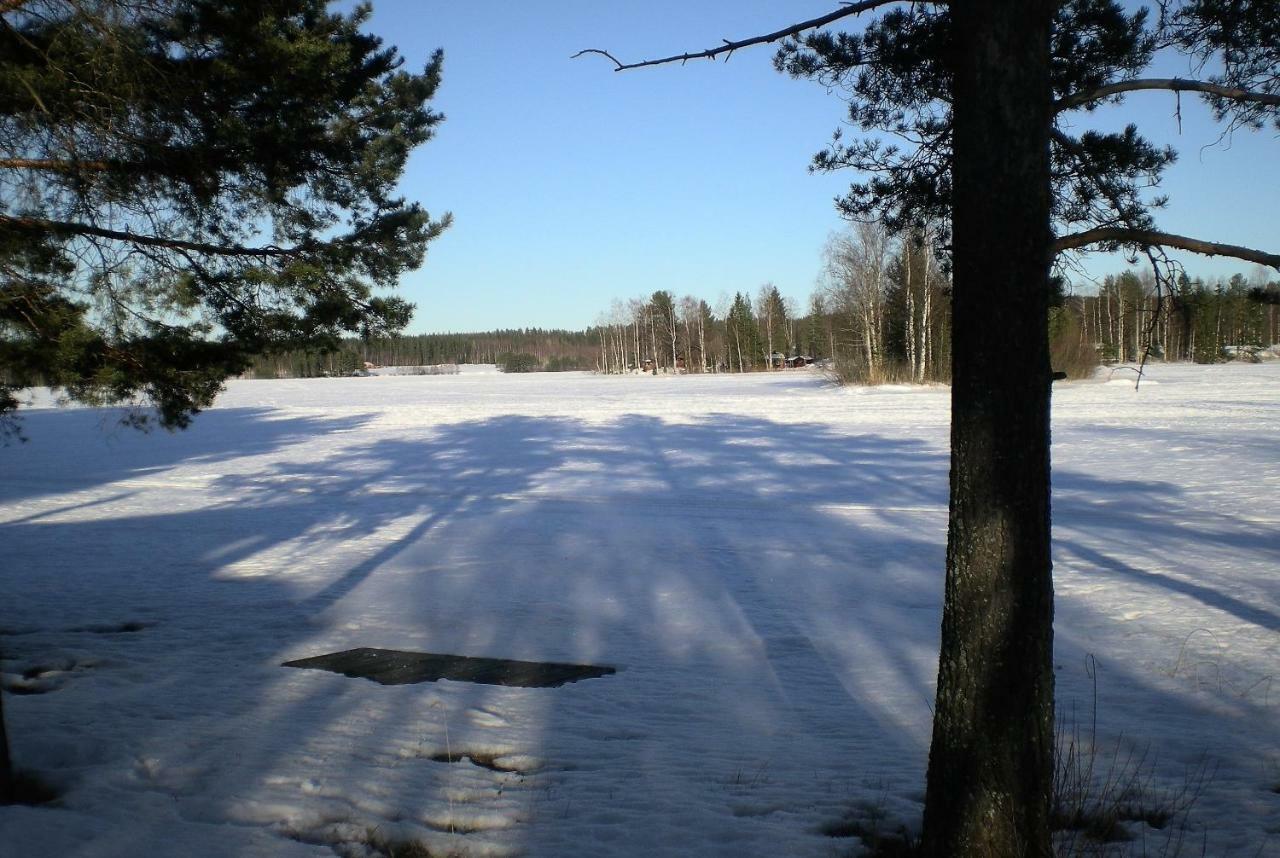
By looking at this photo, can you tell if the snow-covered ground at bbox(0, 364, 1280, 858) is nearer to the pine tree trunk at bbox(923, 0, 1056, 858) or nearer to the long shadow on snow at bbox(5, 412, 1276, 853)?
the long shadow on snow at bbox(5, 412, 1276, 853)

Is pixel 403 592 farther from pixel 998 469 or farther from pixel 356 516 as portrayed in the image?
pixel 998 469

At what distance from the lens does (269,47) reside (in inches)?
278

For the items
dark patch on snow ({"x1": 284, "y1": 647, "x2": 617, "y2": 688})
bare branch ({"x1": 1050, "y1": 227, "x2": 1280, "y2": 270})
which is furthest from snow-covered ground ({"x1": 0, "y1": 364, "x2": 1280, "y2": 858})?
bare branch ({"x1": 1050, "y1": 227, "x2": 1280, "y2": 270})

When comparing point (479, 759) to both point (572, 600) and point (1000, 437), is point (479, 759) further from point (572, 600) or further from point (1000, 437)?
point (572, 600)

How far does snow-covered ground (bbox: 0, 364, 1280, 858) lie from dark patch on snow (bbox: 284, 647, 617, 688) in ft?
0.80

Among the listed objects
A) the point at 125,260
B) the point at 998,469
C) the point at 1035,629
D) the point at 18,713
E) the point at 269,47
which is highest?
the point at 269,47

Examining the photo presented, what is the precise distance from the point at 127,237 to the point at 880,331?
4739 cm

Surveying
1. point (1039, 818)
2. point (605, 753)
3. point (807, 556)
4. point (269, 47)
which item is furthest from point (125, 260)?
point (807, 556)

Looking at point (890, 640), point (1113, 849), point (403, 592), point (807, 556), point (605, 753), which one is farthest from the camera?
point (807, 556)

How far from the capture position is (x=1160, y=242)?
367cm

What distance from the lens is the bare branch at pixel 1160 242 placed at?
3.49m

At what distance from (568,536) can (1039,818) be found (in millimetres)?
10471

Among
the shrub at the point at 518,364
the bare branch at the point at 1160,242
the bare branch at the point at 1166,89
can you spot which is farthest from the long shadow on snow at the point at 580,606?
the shrub at the point at 518,364

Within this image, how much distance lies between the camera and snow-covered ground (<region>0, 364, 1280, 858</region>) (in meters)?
4.50
